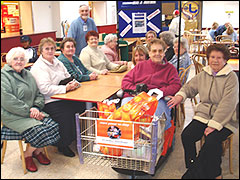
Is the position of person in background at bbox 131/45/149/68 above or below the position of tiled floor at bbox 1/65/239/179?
above

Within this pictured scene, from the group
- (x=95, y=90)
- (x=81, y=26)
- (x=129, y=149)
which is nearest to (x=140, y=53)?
(x=95, y=90)

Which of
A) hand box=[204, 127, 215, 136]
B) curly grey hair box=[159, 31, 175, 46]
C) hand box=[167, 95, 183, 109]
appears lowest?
hand box=[204, 127, 215, 136]

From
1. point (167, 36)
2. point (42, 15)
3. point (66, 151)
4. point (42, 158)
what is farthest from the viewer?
point (42, 15)

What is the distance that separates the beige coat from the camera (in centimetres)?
131

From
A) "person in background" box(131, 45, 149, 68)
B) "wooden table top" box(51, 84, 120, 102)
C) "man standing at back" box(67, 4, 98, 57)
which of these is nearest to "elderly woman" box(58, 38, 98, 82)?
"wooden table top" box(51, 84, 120, 102)

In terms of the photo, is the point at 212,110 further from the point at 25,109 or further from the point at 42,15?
the point at 42,15

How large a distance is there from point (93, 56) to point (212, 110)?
4.93 feet

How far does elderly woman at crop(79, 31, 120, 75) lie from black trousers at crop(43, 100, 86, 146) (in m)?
0.53

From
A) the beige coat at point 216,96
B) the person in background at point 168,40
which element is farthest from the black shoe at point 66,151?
the person in background at point 168,40

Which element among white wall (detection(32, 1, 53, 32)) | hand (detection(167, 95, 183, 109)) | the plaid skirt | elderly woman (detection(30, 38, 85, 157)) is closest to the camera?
hand (detection(167, 95, 183, 109))

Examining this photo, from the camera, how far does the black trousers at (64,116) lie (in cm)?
207

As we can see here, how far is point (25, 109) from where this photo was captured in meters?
1.76

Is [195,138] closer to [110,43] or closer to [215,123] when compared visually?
[215,123]

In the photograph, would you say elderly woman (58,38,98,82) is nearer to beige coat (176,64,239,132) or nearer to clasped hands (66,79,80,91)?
clasped hands (66,79,80,91)
